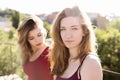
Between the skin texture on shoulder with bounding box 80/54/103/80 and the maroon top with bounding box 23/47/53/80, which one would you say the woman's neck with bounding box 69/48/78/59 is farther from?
the maroon top with bounding box 23/47/53/80

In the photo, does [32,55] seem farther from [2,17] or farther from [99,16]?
[2,17]

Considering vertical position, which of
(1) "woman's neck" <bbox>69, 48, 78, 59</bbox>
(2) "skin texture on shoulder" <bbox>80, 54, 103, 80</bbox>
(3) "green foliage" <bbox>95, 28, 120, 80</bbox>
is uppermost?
(1) "woman's neck" <bbox>69, 48, 78, 59</bbox>

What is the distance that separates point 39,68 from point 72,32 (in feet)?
2.25

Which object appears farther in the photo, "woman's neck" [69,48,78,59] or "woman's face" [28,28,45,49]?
"woman's face" [28,28,45,49]

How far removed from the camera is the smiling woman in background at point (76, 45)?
160 centimetres

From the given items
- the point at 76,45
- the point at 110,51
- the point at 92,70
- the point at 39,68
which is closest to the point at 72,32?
the point at 76,45

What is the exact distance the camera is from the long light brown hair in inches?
93.9

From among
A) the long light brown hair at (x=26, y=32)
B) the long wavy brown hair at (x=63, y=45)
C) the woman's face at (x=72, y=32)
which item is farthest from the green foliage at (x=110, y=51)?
the woman's face at (x=72, y=32)

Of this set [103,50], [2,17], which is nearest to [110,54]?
[103,50]

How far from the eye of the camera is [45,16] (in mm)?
52656

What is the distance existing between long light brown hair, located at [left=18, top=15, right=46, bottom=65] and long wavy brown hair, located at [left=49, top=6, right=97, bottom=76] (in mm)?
499

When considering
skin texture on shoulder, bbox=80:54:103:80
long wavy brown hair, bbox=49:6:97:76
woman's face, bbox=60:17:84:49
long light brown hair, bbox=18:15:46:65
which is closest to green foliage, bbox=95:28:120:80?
long light brown hair, bbox=18:15:46:65

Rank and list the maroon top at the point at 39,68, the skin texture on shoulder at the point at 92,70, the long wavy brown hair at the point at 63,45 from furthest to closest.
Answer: the maroon top at the point at 39,68
the long wavy brown hair at the point at 63,45
the skin texture on shoulder at the point at 92,70

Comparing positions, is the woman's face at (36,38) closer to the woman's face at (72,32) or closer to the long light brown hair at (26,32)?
the long light brown hair at (26,32)
